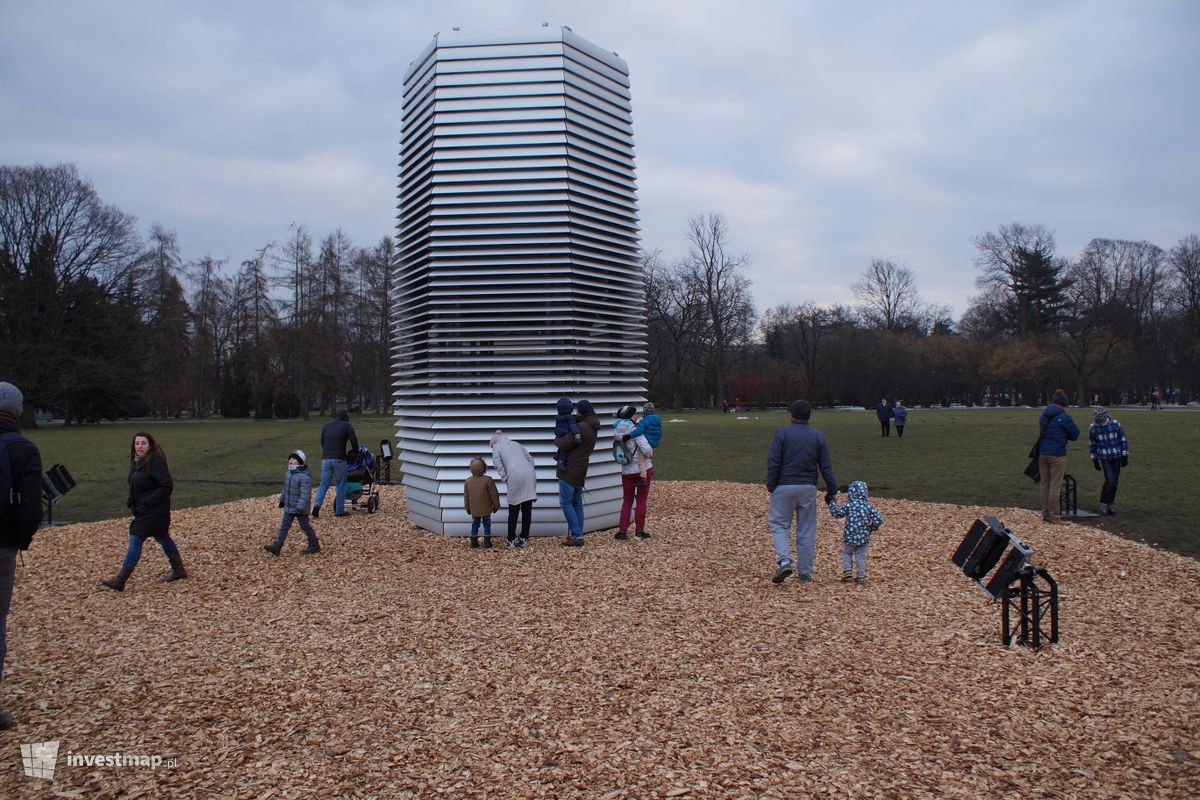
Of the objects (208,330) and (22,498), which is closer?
(22,498)

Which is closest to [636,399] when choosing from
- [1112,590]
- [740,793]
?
[1112,590]

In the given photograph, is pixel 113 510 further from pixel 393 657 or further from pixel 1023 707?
pixel 1023 707

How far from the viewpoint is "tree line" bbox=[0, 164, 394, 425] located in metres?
42.6

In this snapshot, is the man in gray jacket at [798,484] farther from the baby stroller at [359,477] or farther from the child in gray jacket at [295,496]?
the baby stroller at [359,477]

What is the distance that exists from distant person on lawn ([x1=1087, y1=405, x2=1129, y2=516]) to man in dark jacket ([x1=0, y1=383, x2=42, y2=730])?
12492 millimetres

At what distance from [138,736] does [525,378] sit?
624 cm

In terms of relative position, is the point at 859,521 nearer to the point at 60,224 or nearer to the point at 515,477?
the point at 515,477

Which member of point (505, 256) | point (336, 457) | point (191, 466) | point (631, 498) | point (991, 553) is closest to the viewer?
point (991, 553)

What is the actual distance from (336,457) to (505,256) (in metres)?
4.37

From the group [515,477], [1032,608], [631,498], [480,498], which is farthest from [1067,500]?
[480,498]

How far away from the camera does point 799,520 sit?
744cm

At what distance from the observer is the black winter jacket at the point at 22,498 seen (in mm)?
4421

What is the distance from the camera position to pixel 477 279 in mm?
9891

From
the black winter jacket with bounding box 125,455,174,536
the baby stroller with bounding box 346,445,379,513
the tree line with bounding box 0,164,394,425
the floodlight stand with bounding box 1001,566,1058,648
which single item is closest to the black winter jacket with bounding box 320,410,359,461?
the baby stroller with bounding box 346,445,379,513
